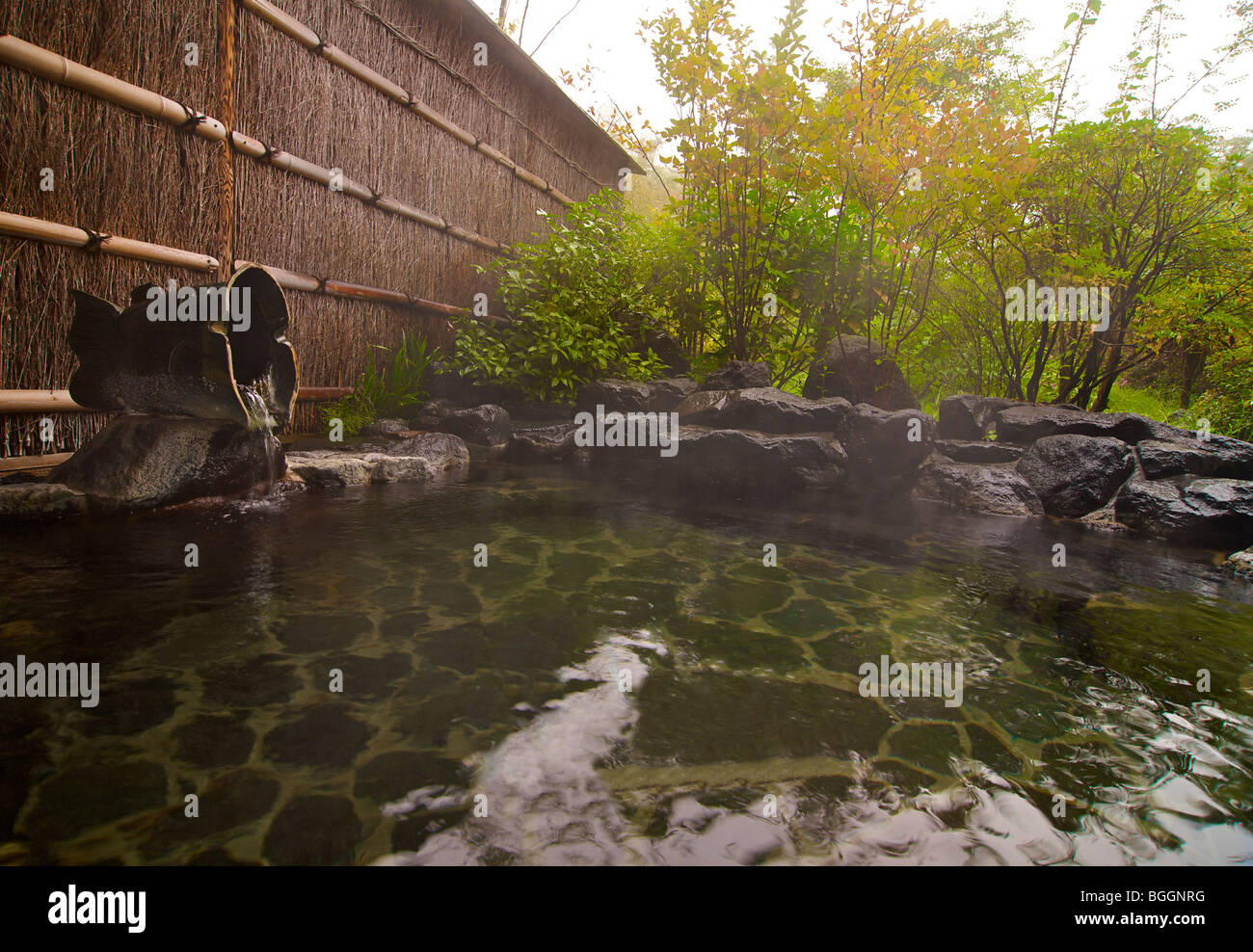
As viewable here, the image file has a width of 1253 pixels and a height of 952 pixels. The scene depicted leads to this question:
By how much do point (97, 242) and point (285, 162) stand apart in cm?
222

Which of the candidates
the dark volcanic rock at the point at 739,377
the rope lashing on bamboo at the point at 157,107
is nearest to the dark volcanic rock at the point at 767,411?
the dark volcanic rock at the point at 739,377

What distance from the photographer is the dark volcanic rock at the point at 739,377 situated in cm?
851

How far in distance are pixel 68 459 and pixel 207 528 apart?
50.8 inches

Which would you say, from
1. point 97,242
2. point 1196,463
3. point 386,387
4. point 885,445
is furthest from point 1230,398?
point 97,242

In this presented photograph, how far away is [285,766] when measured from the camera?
189 cm

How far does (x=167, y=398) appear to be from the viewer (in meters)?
4.69

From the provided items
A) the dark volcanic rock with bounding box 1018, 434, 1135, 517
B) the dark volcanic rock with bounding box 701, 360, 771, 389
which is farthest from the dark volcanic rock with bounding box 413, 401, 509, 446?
the dark volcanic rock with bounding box 1018, 434, 1135, 517

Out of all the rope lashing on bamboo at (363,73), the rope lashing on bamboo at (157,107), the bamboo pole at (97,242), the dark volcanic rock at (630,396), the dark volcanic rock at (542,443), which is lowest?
the dark volcanic rock at (542,443)

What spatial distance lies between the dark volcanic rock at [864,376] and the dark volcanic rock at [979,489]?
58.0 inches

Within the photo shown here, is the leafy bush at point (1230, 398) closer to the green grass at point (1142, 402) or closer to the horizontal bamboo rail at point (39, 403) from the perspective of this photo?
the green grass at point (1142, 402)

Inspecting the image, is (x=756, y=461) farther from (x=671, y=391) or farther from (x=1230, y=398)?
(x=1230, y=398)

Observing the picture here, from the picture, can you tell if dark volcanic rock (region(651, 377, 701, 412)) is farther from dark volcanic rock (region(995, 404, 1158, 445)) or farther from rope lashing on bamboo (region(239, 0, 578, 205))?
rope lashing on bamboo (region(239, 0, 578, 205))
